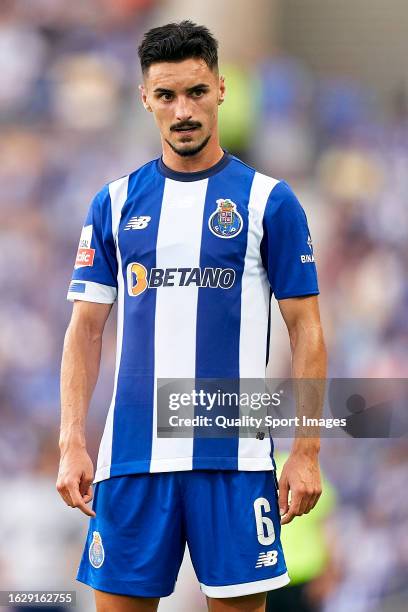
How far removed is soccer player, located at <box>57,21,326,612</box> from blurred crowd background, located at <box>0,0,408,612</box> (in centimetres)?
225

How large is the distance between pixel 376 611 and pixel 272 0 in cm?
336

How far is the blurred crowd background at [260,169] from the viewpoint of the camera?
527cm

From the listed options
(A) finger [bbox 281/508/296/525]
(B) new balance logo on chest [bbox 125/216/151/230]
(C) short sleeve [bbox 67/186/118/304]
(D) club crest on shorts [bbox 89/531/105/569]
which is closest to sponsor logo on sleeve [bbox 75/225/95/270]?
(C) short sleeve [bbox 67/186/118/304]

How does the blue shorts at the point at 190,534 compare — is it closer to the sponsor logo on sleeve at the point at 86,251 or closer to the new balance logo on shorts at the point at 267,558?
the new balance logo on shorts at the point at 267,558

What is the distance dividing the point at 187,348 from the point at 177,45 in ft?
2.36

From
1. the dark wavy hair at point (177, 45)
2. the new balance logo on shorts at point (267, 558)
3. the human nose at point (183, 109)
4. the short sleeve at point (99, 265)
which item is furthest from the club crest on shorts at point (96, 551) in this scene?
the dark wavy hair at point (177, 45)

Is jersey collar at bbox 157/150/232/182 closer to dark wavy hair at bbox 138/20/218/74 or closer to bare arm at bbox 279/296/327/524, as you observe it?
dark wavy hair at bbox 138/20/218/74

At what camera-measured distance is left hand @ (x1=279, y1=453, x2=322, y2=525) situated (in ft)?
8.95

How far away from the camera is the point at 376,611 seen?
5.25m

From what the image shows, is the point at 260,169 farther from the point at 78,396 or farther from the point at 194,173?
the point at 78,396

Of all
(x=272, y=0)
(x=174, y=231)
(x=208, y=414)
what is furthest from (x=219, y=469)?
(x=272, y=0)

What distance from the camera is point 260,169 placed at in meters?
6.09

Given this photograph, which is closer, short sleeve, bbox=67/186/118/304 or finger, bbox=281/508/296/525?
finger, bbox=281/508/296/525

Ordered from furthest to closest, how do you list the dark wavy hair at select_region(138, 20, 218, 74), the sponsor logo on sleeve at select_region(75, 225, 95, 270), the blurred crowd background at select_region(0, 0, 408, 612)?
the blurred crowd background at select_region(0, 0, 408, 612) < the sponsor logo on sleeve at select_region(75, 225, 95, 270) < the dark wavy hair at select_region(138, 20, 218, 74)
